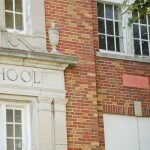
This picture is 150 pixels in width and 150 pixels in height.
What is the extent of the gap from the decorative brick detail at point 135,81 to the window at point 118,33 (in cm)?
65

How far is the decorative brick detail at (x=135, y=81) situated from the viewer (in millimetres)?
14113

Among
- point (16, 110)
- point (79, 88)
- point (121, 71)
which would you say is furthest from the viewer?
point (121, 71)

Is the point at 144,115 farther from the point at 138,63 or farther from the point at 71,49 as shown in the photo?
the point at 71,49

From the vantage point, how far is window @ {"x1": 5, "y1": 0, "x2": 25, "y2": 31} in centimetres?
1274

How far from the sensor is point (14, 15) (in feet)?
42.1

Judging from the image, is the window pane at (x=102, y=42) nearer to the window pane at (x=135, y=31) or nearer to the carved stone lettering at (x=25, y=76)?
the window pane at (x=135, y=31)

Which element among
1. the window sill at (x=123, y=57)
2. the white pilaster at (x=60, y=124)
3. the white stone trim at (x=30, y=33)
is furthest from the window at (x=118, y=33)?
the white pilaster at (x=60, y=124)

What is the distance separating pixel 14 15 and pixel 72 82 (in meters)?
2.05

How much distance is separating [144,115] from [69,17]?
3178mm

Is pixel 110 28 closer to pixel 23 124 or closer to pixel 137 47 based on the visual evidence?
pixel 137 47

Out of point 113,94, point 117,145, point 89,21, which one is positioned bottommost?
point 117,145

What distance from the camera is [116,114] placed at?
13.8 m

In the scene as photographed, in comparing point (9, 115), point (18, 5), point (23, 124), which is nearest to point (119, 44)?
point (18, 5)

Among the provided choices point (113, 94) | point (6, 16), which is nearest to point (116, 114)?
point (113, 94)
